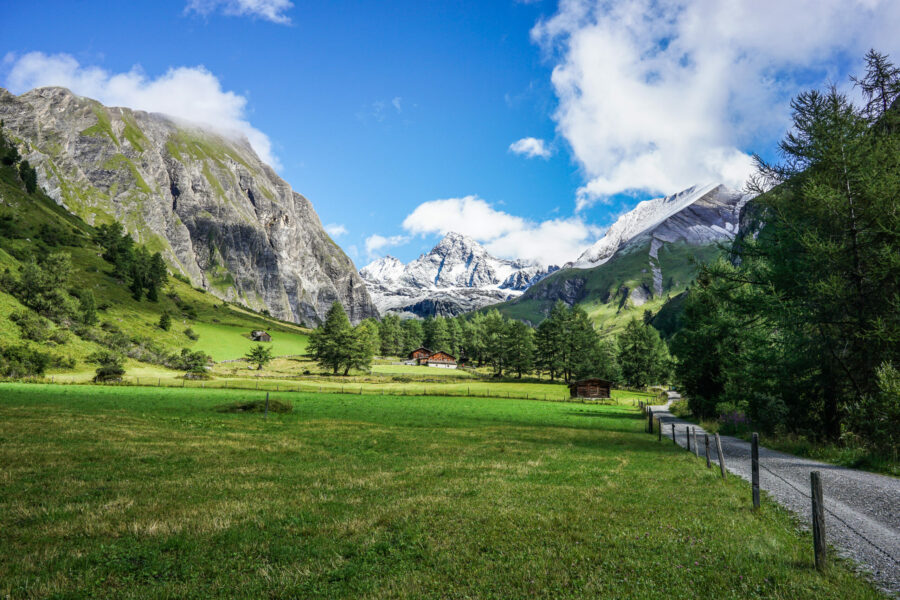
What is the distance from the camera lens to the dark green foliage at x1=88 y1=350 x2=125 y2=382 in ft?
223

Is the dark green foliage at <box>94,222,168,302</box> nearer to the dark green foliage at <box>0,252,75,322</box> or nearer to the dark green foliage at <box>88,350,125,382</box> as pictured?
the dark green foliage at <box>0,252,75,322</box>

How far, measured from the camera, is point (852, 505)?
41.1 ft

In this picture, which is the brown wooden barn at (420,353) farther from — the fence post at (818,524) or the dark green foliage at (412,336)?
the fence post at (818,524)

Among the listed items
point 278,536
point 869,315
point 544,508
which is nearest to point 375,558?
point 278,536

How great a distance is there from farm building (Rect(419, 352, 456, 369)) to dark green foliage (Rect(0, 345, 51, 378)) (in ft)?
324

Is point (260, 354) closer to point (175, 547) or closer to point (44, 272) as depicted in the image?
point (44, 272)

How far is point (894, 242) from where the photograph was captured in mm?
20719

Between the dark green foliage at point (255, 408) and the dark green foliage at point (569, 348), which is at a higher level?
the dark green foliage at point (569, 348)

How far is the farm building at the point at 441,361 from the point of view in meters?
146

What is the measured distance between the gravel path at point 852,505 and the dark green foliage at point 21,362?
297 feet

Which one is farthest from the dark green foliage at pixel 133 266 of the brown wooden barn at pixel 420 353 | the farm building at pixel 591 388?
the farm building at pixel 591 388

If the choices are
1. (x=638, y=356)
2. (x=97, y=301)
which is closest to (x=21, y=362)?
(x=97, y=301)

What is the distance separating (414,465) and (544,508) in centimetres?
743

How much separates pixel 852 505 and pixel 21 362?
93.9 metres
